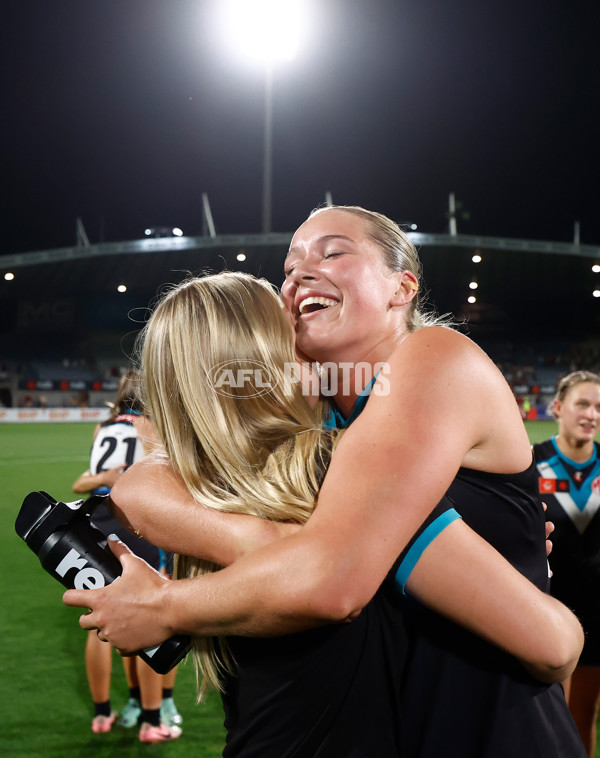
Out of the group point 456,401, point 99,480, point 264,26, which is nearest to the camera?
point 456,401

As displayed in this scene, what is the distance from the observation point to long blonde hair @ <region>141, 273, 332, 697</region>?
4.84 ft

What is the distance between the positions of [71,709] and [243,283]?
3862 millimetres

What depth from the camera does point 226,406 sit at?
155 centimetres

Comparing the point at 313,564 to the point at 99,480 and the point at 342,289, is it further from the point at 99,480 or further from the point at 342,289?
the point at 99,480

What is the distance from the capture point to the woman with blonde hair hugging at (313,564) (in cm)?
127

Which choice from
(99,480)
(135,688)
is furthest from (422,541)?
(99,480)

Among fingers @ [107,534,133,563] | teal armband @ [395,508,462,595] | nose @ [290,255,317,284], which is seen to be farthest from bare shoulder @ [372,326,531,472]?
nose @ [290,255,317,284]

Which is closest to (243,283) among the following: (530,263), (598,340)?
(530,263)

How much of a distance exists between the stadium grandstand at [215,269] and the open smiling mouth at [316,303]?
30343 millimetres

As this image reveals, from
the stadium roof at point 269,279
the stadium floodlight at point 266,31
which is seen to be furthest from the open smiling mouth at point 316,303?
the stadium roof at point 269,279

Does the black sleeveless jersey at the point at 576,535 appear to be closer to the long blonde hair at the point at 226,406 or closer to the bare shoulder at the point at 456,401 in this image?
the bare shoulder at the point at 456,401

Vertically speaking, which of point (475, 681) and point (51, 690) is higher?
point (475, 681)

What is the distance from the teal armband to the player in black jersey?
256 centimetres

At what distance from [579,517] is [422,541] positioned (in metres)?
2.84
